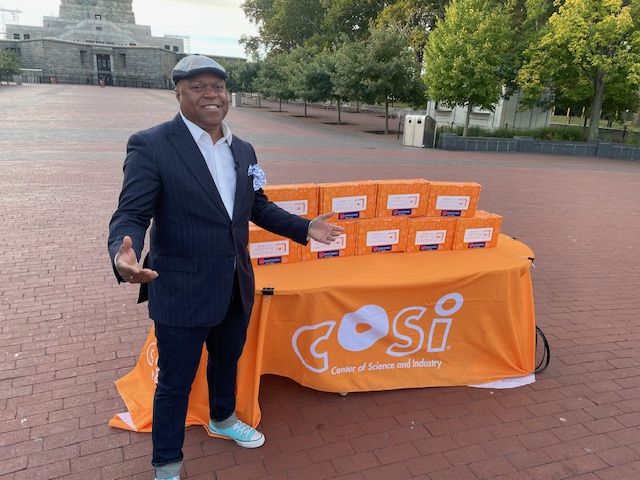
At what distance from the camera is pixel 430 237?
3.69 meters

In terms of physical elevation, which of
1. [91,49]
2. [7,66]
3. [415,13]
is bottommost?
[7,66]

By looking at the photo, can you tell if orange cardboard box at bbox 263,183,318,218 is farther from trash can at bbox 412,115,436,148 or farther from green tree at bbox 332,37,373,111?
green tree at bbox 332,37,373,111

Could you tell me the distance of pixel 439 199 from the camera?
3678 millimetres

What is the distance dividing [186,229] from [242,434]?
1.43 metres

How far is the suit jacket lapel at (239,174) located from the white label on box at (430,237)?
1.68 meters

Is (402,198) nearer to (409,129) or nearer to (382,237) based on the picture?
(382,237)

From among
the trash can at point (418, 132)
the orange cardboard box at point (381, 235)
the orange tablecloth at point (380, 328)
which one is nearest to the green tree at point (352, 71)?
the trash can at point (418, 132)

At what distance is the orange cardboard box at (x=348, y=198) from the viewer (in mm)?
3355

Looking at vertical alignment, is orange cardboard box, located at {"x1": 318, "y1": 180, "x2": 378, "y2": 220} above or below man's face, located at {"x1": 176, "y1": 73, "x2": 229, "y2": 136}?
below

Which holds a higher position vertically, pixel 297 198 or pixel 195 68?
pixel 195 68

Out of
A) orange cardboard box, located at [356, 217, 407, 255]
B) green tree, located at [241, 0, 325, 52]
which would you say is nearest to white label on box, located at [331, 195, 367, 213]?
orange cardboard box, located at [356, 217, 407, 255]

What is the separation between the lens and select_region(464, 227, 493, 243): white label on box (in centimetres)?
376

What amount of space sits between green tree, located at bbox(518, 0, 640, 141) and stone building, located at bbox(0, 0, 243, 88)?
56003 mm

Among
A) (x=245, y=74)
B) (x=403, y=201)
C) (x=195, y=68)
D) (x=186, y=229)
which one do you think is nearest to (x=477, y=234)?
(x=403, y=201)
